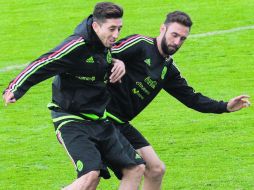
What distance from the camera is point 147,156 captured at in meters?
9.71

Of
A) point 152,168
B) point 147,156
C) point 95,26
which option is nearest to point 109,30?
point 95,26

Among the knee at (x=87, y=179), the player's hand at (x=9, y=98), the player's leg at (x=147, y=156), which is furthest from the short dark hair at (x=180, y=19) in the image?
the player's hand at (x=9, y=98)

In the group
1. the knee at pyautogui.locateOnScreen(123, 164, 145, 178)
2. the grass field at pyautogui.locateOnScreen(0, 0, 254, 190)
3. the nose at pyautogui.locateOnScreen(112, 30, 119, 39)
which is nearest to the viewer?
the nose at pyautogui.locateOnScreen(112, 30, 119, 39)

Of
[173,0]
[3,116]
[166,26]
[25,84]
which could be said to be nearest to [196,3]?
[173,0]

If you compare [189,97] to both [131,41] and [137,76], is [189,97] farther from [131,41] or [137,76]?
[131,41]

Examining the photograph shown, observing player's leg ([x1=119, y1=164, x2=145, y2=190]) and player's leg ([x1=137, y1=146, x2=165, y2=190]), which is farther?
player's leg ([x1=137, y1=146, x2=165, y2=190])

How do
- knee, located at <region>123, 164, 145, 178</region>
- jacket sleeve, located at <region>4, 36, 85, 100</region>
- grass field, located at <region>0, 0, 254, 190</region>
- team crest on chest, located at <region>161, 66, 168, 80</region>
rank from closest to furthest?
1. jacket sleeve, located at <region>4, 36, 85, 100</region>
2. knee, located at <region>123, 164, 145, 178</region>
3. team crest on chest, located at <region>161, 66, 168, 80</region>
4. grass field, located at <region>0, 0, 254, 190</region>

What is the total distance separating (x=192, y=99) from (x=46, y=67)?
205 centimetres

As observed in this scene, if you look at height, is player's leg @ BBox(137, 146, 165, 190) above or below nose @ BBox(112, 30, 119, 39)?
below

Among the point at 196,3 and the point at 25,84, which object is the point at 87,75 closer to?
the point at 25,84

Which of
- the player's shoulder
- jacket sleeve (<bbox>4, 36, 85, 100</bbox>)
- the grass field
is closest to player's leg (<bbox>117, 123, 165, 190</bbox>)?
the player's shoulder

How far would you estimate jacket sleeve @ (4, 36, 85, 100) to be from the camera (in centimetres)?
851

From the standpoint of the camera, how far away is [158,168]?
31.9ft

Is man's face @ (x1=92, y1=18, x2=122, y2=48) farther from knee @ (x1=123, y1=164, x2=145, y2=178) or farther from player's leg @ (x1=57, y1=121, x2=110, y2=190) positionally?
knee @ (x1=123, y1=164, x2=145, y2=178)
